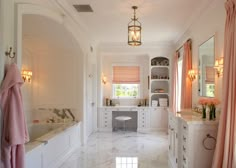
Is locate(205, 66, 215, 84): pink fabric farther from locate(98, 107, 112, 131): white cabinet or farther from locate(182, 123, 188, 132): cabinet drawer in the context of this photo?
locate(98, 107, 112, 131): white cabinet

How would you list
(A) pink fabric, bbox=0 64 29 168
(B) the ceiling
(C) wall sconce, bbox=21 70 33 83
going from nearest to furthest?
1. (A) pink fabric, bbox=0 64 29 168
2. (B) the ceiling
3. (C) wall sconce, bbox=21 70 33 83

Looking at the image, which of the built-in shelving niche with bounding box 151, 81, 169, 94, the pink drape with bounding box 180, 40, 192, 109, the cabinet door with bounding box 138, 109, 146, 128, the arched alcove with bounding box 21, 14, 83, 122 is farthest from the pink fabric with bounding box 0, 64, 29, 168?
the built-in shelving niche with bounding box 151, 81, 169, 94

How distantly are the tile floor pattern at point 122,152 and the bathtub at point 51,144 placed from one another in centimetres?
21

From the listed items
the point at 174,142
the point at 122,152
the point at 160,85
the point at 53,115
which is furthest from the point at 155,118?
the point at 174,142

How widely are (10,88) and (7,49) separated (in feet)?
1.43

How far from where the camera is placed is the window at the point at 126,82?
345 inches

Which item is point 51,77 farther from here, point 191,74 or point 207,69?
point 207,69

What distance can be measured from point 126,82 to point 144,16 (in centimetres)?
385

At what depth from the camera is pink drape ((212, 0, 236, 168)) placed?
279cm

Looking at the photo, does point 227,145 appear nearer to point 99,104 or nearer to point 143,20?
point 143,20

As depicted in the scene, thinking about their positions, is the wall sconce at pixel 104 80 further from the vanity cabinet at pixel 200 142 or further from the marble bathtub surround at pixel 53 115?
the vanity cabinet at pixel 200 142

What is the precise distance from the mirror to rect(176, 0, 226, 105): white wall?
0.16 m

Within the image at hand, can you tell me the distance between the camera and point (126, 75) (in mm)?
8773

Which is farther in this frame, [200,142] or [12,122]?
[200,142]
